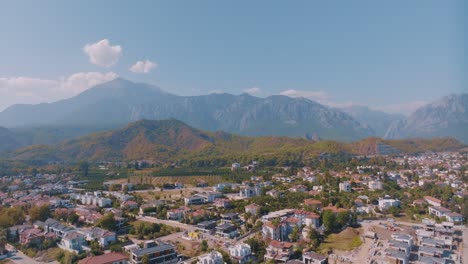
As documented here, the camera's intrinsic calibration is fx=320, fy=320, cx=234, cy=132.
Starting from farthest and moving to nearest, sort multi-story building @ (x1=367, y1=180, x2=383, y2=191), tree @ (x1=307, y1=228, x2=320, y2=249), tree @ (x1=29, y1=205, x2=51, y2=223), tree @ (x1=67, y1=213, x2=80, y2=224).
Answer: multi-story building @ (x1=367, y1=180, x2=383, y2=191) → tree @ (x1=29, y1=205, x2=51, y2=223) → tree @ (x1=67, y1=213, x2=80, y2=224) → tree @ (x1=307, y1=228, x2=320, y2=249)

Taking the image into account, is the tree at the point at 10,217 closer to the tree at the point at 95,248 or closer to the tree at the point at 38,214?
the tree at the point at 38,214

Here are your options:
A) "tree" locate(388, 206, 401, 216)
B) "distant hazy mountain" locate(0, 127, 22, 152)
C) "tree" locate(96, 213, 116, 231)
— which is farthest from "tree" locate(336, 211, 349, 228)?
"distant hazy mountain" locate(0, 127, 22, 152)

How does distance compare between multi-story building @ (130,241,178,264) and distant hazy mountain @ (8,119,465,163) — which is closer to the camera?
multi-story building @ (130,241,178,264)

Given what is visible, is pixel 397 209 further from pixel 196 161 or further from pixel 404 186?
pixel 196 161

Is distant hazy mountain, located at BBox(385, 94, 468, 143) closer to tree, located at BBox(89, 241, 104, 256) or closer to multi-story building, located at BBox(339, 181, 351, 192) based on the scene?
multi-story building, located at BBox(339, 181, 351, 192)

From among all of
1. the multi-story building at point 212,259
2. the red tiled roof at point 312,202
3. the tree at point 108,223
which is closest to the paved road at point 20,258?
the tree at point 108,223

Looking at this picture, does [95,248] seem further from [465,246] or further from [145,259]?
[465,246]
